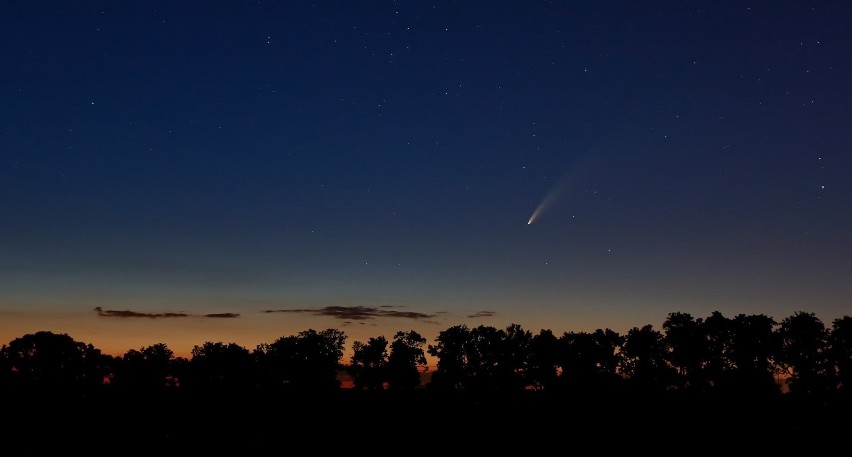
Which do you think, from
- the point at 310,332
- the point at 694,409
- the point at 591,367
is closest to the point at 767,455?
the point at 694,409

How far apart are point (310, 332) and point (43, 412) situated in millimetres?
56421

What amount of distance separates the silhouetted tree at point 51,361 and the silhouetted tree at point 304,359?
30740mm

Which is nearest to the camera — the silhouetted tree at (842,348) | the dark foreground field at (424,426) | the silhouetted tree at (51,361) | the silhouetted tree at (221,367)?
the dark foreground field at (424,426)

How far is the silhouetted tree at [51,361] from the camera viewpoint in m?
93.5

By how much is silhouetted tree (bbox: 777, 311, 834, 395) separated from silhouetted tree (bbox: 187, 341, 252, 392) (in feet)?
293

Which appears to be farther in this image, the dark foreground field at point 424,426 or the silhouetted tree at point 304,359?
the silhouetted tree at point 304,359

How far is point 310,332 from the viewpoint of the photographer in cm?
12394

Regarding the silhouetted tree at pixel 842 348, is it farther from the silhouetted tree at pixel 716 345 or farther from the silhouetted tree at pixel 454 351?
A: the silhouetted tree at pixel 454 351

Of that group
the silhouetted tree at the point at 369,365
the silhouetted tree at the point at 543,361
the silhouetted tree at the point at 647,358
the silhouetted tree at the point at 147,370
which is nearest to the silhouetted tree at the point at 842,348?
the silhouetted tree at the point at 647,358

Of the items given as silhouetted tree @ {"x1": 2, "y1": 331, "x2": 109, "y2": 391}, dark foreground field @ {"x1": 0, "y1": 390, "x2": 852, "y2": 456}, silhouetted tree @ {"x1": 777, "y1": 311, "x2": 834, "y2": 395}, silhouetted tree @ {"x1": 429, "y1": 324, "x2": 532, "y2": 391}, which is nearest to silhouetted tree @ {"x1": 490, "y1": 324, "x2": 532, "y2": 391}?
silhouetted tree @ {"x1": 429, "y1": 324, "x2": 532, "y2": 391}

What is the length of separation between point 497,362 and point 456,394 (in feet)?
69.0

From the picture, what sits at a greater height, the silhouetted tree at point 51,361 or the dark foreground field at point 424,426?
the silhouetted tree at point 51,361

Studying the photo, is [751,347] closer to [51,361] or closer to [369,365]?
[369,365]

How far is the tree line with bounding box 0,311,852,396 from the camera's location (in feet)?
287
